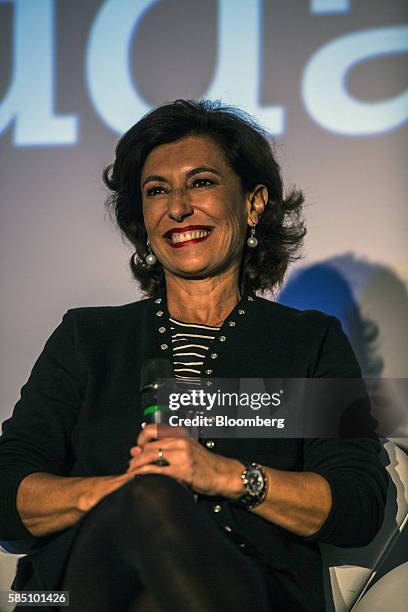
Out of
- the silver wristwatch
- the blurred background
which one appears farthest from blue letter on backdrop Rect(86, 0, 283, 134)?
the silver wristwatch

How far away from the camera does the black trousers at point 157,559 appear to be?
1.37 metres

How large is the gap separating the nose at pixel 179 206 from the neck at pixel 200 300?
146 mm

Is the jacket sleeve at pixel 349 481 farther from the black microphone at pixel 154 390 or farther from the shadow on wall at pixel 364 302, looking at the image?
the shadow on wall at pixel 364 302

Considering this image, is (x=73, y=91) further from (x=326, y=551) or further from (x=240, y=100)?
(x=326, y=551)

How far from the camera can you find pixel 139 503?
141 cm

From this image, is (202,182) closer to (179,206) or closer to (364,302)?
(179,206)

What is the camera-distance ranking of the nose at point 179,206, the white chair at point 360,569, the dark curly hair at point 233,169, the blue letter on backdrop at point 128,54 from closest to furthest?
1. the white chair at point 360,569
2. the nose at point 179,206
3. the dark curly hair at point 233,169
4. the blue letter on backdrop at point 128,54

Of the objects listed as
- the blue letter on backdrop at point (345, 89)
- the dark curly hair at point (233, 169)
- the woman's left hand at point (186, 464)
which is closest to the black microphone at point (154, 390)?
the woman's left hand at point (186, 464)

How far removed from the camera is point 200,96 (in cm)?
268

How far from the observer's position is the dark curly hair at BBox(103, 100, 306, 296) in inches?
84.0

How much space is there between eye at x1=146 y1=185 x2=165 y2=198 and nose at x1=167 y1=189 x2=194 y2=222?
53 millimetres

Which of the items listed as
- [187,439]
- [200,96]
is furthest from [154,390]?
[200,96]

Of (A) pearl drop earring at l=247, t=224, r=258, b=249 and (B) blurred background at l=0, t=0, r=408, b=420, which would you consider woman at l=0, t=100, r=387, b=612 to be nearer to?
(A) pearl drop earring at l=247, t=224, r=258, b=249

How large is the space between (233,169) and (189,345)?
427mm
